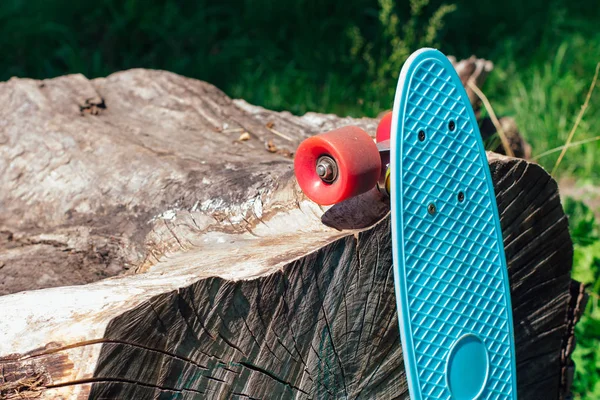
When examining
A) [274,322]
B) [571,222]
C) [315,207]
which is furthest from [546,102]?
[274,322]

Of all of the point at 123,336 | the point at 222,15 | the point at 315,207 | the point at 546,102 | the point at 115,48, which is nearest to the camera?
the point at 123,336

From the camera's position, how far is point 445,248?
57.4 inches

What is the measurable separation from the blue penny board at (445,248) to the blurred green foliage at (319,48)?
2233 millimetres

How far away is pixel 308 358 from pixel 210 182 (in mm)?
595

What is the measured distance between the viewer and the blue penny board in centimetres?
139

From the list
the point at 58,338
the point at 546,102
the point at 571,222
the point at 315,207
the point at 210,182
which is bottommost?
the point at 58,338

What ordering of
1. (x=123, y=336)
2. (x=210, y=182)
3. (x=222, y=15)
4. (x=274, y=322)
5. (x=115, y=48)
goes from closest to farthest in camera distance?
(x=123, y=336)
(x=274, y=322)
(x=210, y=182)
(x=115, y=48)
(x=222, y=15)

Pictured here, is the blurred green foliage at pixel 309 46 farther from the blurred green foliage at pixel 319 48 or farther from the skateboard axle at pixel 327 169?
the skateboard axle at pixel 327 169

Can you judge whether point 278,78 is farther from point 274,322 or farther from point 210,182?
Result: point 274,322

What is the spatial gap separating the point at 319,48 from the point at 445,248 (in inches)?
120

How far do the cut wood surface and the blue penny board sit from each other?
0.33 feet

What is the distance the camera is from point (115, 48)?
177 inches

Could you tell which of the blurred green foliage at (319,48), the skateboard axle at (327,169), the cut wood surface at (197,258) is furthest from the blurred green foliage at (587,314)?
the skateboard axle at (327,169)

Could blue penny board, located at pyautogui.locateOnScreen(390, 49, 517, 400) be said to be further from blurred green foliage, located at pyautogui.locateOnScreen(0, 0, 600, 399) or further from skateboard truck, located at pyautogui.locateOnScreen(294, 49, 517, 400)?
blurred green foliage, located at pyautogui.locateOnScreen(0, 0, 600, 399)
